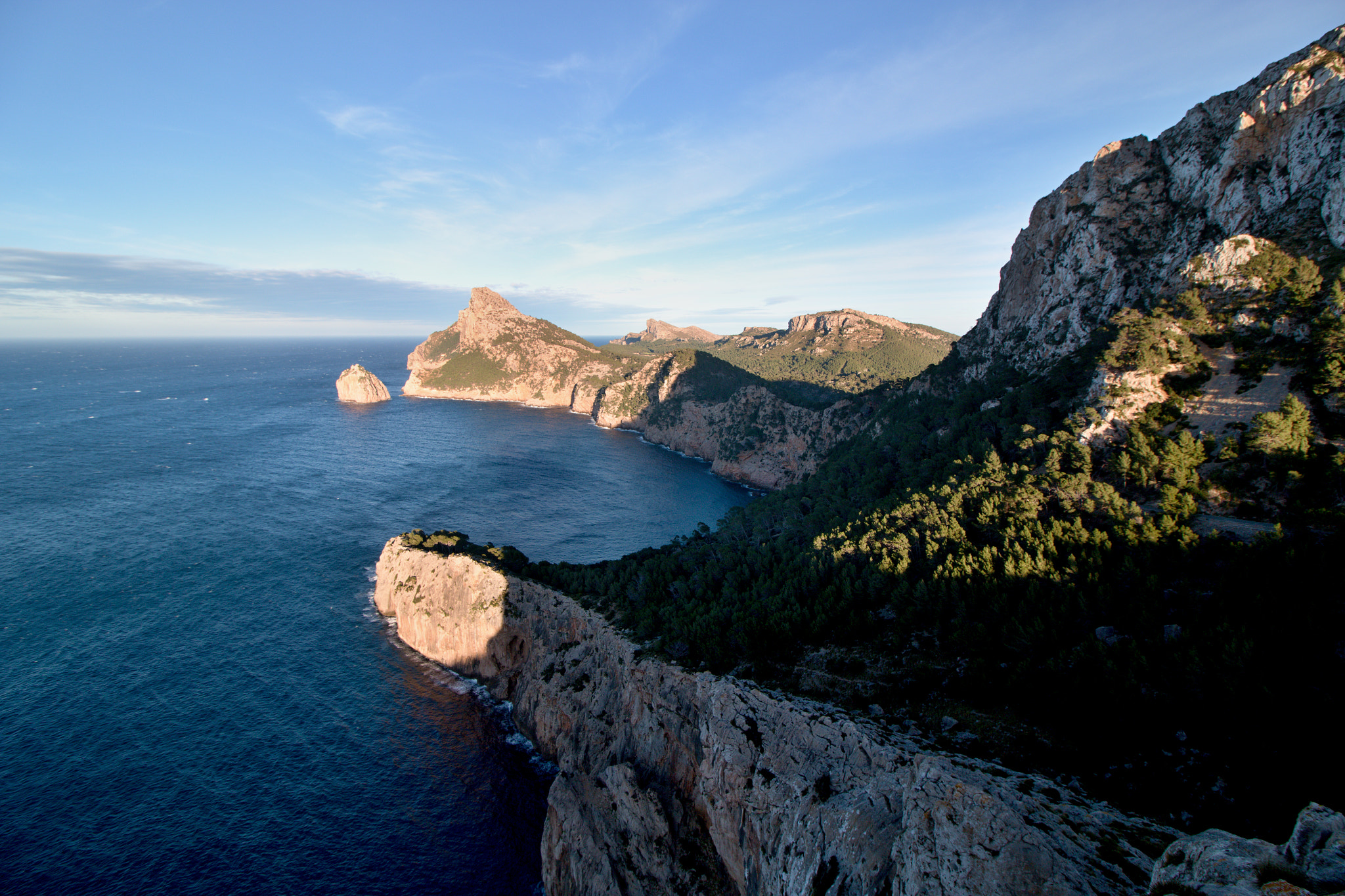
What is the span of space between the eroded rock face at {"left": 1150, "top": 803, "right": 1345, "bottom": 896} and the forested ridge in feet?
29.7

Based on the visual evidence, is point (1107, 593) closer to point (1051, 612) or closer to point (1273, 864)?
point (1051, 612)

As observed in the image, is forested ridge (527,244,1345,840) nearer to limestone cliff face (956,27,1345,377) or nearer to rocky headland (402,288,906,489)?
limestone cliff face (956,27,1345,377)

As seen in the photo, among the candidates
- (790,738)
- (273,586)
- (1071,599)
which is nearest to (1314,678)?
(1071,599)

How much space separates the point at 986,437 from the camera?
5038cm

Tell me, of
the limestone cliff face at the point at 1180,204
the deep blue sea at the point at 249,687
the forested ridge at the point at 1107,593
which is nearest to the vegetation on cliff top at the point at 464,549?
the deep blue sea at the point at 249,687

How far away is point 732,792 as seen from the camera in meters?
27.0

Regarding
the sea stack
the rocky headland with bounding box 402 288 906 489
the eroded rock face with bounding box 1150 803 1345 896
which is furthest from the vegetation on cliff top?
the sea stack

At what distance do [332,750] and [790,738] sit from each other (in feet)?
125

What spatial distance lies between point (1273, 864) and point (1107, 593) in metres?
20.7

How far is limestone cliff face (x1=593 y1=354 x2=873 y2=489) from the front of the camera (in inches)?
4360

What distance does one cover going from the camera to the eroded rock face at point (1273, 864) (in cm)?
843

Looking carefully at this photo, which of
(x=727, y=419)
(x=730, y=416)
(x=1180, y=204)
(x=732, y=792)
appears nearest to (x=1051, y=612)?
(x=732, y=792)

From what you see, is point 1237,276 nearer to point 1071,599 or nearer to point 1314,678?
point 1071,599

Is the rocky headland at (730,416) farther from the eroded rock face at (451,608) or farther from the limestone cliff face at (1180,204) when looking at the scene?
the eroded rock face at (451,608)
